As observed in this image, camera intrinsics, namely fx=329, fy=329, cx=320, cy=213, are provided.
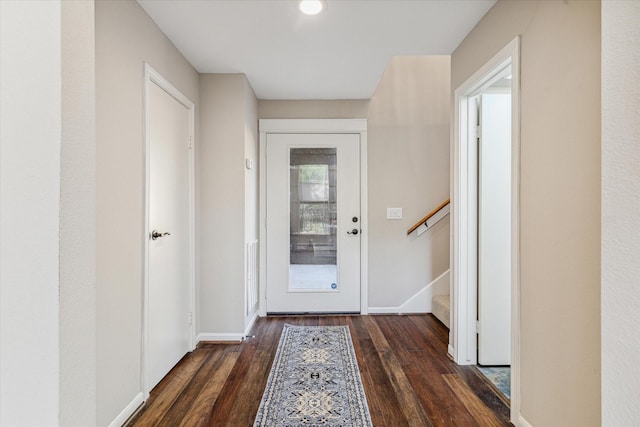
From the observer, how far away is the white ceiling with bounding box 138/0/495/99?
1.89m

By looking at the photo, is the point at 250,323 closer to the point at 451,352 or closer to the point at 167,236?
the point at 167,236

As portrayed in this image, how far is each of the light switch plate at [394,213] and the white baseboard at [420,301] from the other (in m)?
0.79

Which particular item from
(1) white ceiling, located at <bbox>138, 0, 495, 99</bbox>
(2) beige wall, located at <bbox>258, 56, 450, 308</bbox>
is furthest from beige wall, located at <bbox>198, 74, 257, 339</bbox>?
(2) beige wall, located at <bbox>258, 56, 450, 308</bbox>

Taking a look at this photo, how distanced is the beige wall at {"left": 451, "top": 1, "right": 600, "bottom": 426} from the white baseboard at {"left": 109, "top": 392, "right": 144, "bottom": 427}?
→ 6.68ft

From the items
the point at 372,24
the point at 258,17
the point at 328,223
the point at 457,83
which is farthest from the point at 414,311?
the point at 258,17

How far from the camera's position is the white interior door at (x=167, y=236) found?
6.61 ft

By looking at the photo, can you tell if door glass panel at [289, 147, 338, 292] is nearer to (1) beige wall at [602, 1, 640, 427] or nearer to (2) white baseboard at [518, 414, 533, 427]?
(2) white baseboard at [518, 414, 533, 427]

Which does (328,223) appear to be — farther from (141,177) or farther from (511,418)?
(511,418)

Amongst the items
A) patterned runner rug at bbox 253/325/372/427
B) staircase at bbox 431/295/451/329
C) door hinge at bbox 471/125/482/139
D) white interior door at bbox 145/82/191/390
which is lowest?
patterned runner rug at bbox 253/325/372/427

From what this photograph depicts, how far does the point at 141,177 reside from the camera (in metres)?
A: 1.88

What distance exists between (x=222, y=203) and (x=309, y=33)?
4.89 ft

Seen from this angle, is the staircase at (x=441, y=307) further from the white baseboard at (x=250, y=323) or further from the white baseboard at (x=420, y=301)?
the white baseboard at (x=250, y=323)

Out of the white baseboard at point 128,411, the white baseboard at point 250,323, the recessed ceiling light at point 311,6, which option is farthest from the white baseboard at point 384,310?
the recessed ceiling light at point 311,6

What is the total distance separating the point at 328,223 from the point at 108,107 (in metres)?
2.30
